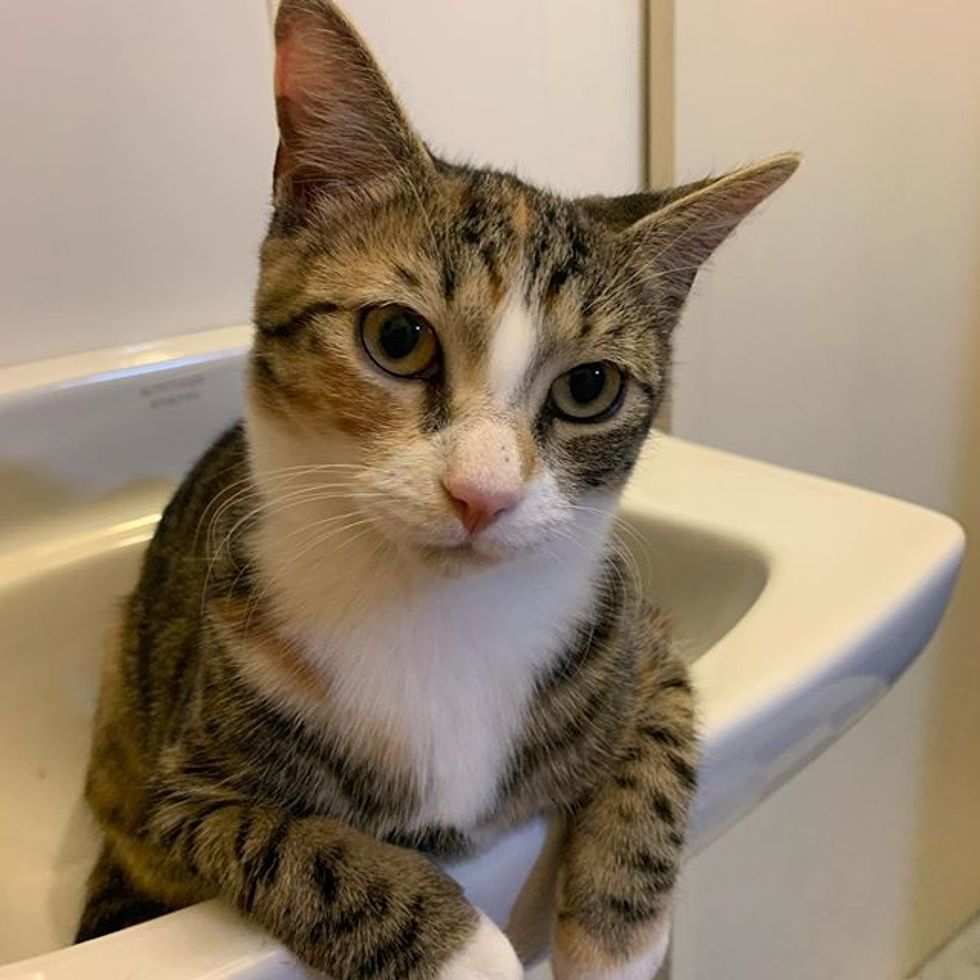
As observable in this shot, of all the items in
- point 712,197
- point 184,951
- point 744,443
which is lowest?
point 744,443

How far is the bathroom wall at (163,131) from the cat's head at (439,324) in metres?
0.33

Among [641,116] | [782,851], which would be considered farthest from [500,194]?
[782,851]

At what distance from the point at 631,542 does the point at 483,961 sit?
41cm

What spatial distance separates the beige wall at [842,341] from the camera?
1.10 meters

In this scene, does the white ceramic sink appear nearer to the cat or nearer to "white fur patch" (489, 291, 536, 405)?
the cat

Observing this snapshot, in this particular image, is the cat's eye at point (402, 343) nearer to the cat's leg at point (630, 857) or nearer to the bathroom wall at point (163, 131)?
the cat's leg at point (630, 857)

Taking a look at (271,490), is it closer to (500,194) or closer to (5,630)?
(500,194)

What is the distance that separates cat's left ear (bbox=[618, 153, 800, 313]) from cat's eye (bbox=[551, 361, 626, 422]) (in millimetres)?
75

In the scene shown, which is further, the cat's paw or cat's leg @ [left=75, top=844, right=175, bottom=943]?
cat's leg @ [left=75, top=844, right=175, bottom=943]

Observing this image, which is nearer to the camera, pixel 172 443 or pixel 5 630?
pixel 5 630

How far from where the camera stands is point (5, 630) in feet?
2.56

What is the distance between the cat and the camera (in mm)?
497

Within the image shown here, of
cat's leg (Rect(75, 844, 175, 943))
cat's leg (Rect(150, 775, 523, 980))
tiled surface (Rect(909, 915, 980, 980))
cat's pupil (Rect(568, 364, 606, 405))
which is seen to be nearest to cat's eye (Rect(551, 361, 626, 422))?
cat's pupil (Rect(568, 364, 606, 405))

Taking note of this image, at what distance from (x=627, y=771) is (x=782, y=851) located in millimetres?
912
